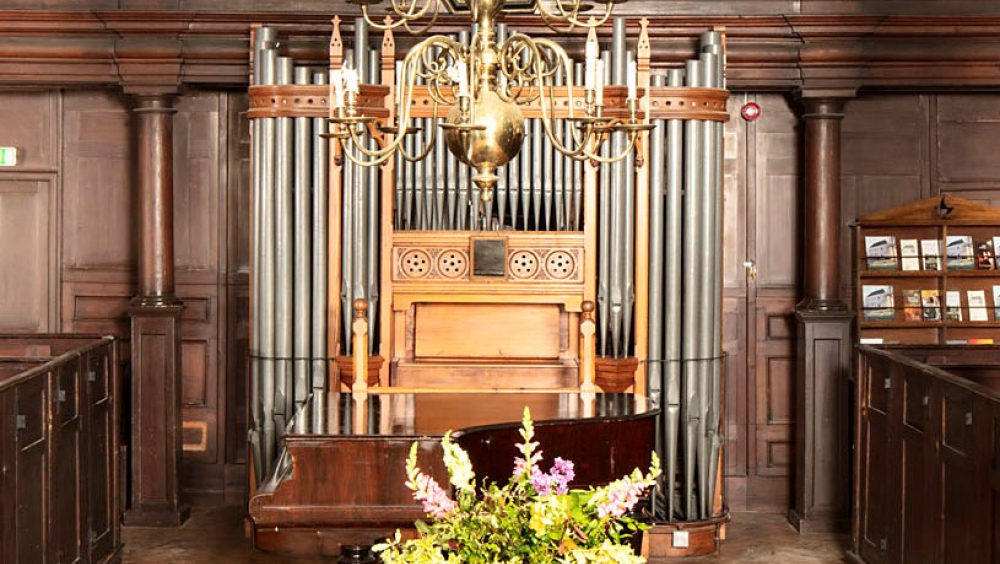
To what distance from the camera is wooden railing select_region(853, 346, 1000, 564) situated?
6305 mm

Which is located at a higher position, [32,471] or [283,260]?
[283,260]

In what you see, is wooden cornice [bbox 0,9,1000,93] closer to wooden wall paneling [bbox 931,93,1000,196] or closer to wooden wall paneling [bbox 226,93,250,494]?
wooden wall paneling [bbox 931,93,1000,196]

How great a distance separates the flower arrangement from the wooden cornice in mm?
5934

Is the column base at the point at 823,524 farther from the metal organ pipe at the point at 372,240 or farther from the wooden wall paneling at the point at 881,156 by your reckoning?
the metal organ pipe at the point at 372,240

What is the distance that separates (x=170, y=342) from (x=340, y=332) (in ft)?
3.71

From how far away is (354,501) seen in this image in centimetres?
607

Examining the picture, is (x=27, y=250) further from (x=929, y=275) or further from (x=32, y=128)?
(x=929, y=275)

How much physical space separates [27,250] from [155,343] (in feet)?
4.17

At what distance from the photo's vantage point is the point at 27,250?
32.2ft

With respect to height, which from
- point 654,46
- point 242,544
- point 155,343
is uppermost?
point 654,46

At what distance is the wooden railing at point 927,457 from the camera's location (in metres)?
6.30

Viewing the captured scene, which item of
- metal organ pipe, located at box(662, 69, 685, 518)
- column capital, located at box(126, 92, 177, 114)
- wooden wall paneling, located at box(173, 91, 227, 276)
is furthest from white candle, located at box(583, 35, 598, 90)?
wooden wall paneling, located at box(173, 91, 227, 276)

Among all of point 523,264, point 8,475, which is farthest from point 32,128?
point 8,475

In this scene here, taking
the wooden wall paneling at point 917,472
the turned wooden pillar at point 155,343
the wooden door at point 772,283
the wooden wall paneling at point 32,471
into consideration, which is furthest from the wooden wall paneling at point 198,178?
the wooden wall paneling at point 917,472
